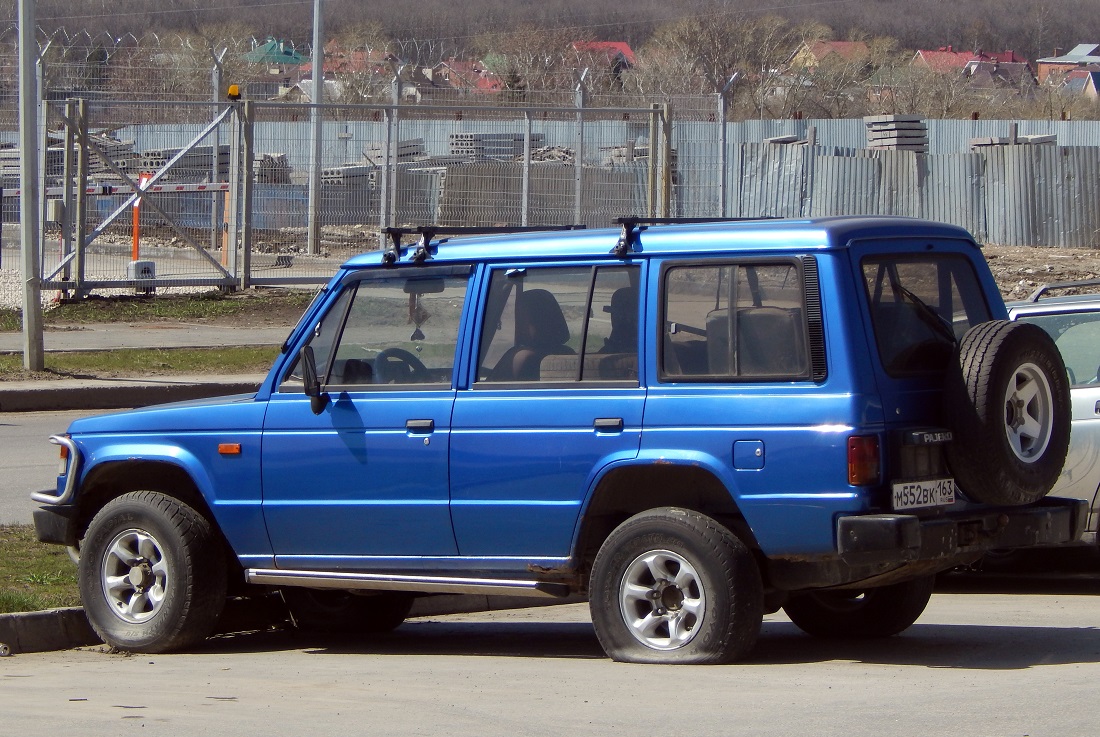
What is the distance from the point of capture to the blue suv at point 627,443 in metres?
5.90

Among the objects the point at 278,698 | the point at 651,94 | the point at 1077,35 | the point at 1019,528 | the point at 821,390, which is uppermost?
the point at 1077,35

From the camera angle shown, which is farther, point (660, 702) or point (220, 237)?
point (220, 237)

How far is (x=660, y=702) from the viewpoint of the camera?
5.61 metres

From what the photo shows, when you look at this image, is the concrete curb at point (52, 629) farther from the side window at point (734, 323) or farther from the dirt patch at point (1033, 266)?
the dirt patch at point (1033, 266)

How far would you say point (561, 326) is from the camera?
6488 mm

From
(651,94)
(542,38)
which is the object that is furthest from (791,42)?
(651,94)

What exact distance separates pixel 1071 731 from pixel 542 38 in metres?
98.5

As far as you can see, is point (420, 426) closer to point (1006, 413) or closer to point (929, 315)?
point (929, 315)

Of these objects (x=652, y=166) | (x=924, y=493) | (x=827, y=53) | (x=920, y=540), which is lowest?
(x=920, y=540)

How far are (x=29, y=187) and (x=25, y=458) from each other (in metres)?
4.36

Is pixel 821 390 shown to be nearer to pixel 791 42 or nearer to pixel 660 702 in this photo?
pixel 660 702

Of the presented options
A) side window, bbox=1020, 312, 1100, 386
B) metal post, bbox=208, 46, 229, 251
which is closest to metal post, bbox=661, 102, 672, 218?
metal post, bbox=208, 46, 229, 251

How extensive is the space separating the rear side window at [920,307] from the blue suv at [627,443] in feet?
0.04

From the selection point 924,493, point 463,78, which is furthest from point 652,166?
point 463,78
